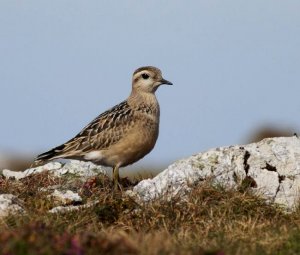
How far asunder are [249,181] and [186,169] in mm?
1092

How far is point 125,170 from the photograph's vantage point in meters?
22.0

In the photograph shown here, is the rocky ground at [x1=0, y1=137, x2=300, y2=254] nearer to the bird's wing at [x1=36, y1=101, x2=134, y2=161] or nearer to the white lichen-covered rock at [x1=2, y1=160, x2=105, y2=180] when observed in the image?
the white lichen-covered rock at [x1=2, y1=160, x2=105, y2=180]

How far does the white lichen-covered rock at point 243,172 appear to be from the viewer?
13.6m

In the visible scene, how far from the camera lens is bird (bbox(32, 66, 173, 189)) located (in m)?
15.6

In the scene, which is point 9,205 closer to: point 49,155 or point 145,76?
point 49,155

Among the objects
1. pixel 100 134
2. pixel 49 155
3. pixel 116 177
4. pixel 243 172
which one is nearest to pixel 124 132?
pixel 100 134

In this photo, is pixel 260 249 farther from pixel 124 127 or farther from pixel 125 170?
pixel 125 170

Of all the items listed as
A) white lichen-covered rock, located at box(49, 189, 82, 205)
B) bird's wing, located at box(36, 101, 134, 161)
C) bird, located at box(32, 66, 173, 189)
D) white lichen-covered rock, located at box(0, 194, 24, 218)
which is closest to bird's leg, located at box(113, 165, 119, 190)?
bird, located at box(32, 66, 173, 189)

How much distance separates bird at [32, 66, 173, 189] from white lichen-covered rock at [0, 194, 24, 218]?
8.82ft

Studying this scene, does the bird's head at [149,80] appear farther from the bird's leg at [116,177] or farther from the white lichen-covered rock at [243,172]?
the white lichen-covered rock at [243,172]

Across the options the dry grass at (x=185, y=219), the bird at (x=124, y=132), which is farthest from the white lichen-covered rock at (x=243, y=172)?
the bird at (x=124, y=132)

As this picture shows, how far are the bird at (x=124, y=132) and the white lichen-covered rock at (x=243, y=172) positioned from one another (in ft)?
4.73

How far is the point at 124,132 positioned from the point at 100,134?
1.96 ft

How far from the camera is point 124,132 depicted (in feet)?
51.5
